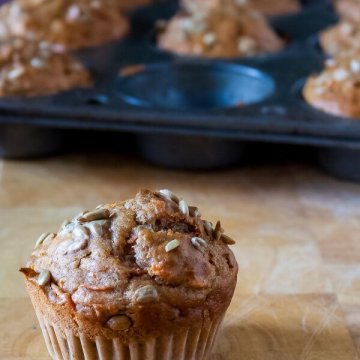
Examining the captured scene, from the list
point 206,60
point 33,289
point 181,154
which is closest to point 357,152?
point 181,154

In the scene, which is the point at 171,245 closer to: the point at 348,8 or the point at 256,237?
the point at 256,237

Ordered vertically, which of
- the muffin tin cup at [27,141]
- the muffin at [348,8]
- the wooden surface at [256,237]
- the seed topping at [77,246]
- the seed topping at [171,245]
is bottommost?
the wooden surface at [256,237]

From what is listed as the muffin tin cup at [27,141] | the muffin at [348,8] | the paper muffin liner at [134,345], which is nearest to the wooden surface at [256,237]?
the muffin tin cup at [27,141]

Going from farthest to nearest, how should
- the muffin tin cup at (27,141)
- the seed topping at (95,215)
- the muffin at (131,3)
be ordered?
the muffin at (131,3) → the muffin tin cup at (27,141) → the seed topping at (95,215)

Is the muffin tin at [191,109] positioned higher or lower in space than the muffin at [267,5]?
lower

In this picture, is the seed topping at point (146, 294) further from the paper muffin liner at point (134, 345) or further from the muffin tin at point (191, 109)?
the muffin tin at point (191, 109)

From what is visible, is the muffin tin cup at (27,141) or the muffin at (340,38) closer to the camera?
the muffin tin cup at (27,141)
